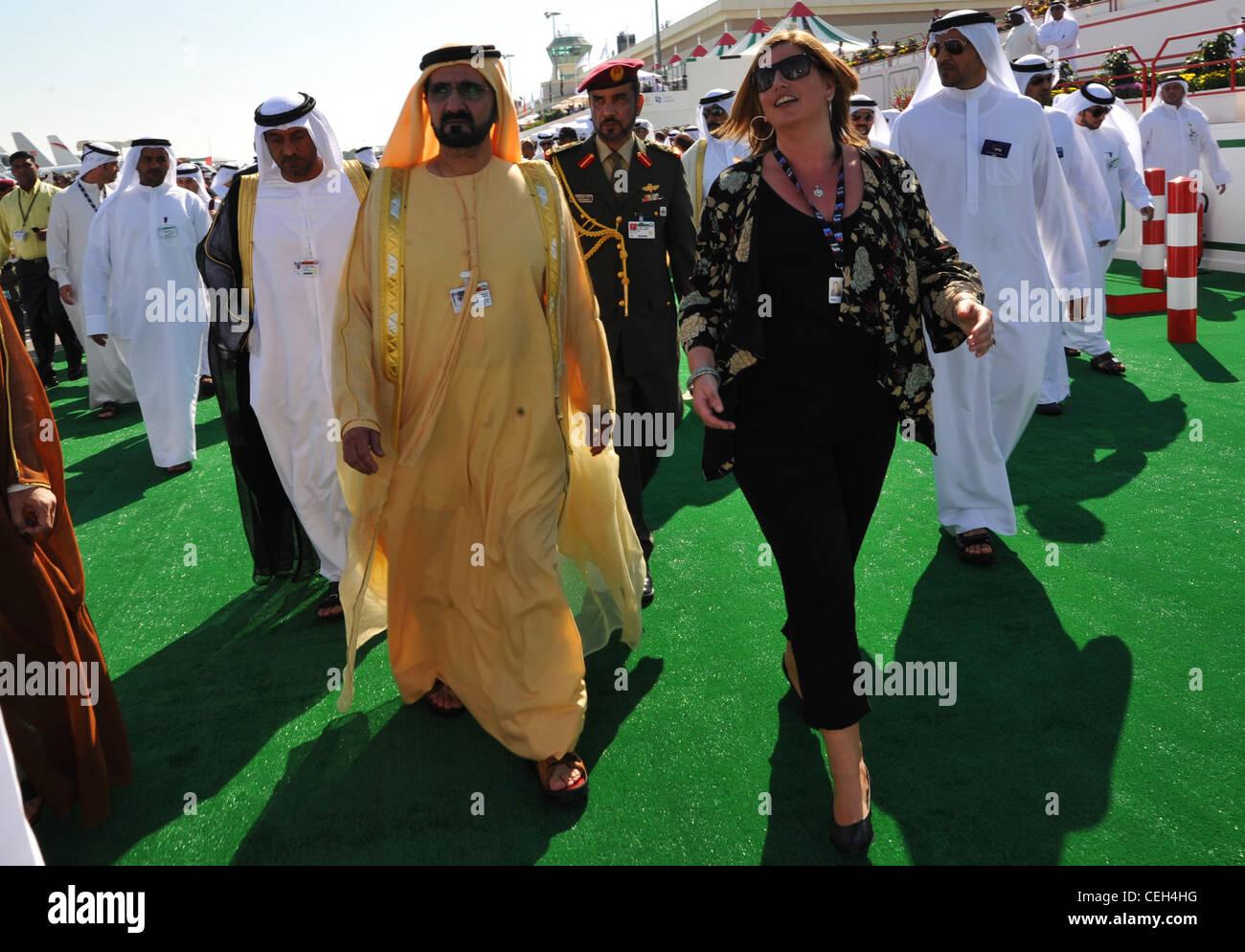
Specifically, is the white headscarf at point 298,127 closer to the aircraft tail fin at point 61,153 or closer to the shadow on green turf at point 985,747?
the shadow on green turf at point 985,747

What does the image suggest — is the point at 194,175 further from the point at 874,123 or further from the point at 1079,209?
the point at 1079,209

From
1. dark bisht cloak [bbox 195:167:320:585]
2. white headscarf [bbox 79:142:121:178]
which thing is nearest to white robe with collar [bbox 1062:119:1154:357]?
dark bisht cloak [bbox 195:167:320:585]

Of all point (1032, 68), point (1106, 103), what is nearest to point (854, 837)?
point (1032, 68)

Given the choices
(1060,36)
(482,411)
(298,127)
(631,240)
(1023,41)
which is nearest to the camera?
(482,411)

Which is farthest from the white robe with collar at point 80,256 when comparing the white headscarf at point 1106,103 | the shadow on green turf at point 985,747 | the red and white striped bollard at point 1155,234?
the red and white striped bollard at point 1155,234

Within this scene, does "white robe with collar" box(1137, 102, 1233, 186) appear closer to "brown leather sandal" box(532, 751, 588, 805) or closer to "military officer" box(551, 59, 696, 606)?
"military officer" box(551, 59, 696, 606)

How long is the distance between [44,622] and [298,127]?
2.20 m

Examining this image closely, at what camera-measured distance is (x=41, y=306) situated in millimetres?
10750

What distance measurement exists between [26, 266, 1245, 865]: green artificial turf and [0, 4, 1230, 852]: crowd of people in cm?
16

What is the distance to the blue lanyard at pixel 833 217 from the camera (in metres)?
2.73

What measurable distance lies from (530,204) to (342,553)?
6.49 feet

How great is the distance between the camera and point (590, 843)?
284 centimetres

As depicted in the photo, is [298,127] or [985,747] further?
[298,127]

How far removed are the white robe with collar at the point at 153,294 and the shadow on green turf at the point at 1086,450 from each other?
214 inches
